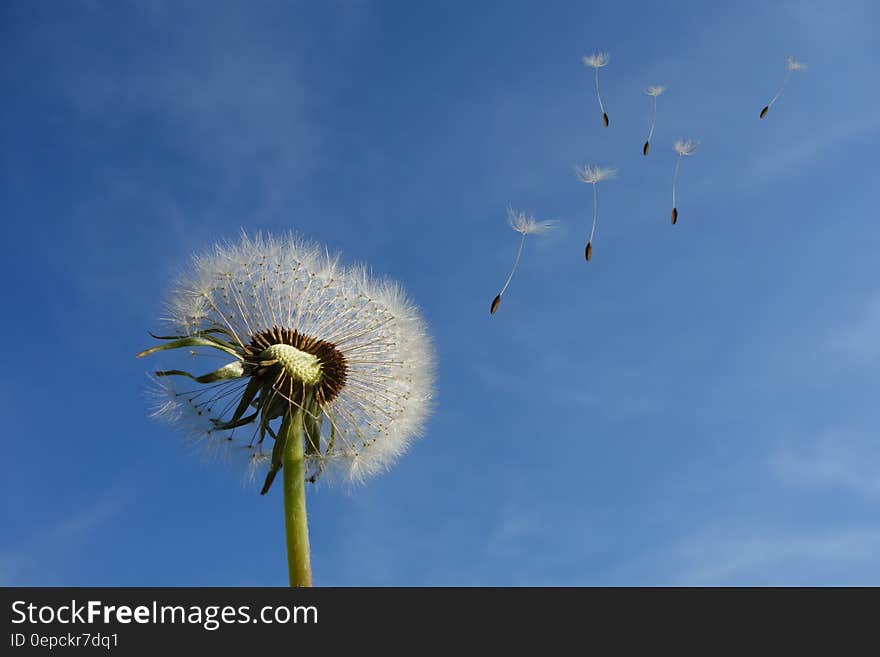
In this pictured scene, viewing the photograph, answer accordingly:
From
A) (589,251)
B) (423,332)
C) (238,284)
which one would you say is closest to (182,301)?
(238,284)

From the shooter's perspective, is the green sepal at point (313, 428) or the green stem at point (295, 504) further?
the green sepal at point (313, 428)

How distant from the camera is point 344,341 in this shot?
39.1ft

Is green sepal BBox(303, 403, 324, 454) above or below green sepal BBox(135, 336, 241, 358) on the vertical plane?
below

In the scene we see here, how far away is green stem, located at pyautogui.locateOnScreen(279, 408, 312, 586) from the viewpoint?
30.8 feet

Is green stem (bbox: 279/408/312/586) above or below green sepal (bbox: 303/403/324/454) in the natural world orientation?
below

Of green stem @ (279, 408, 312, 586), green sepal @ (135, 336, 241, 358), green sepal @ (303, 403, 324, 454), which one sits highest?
green sepal @ (135, 336, 241, 358)

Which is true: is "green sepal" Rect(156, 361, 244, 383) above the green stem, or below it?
above

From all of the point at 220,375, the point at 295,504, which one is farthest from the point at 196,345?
the point at 295,504

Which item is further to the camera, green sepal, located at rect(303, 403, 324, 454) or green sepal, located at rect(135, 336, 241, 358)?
green sepal, located at rect(303, 403, 324, 454)

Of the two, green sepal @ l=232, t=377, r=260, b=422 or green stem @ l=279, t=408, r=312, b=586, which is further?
green sepal @ l=232, t=377, r=260, b=422

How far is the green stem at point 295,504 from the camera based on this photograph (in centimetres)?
938

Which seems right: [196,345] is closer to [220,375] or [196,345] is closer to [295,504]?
[220,375]
